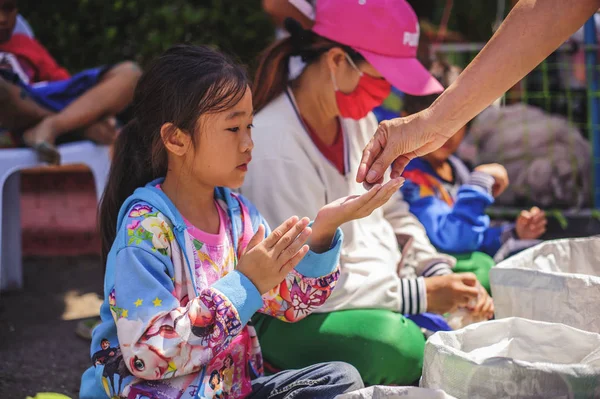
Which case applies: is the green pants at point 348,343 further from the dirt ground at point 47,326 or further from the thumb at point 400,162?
the dirt ground at point 47,326

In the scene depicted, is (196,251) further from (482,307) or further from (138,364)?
(482,307)

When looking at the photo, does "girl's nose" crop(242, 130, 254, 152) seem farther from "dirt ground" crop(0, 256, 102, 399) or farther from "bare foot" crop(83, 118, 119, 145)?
"bare foot" crop(83, 118, 119, 145)

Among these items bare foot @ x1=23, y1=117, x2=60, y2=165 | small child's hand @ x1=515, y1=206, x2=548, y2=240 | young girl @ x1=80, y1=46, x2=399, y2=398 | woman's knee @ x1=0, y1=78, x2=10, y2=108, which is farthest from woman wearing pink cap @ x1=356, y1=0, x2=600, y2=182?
woman's knee @ x1=0, y1=78, x2=10, y2=108

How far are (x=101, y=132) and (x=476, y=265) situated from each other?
1.56 m

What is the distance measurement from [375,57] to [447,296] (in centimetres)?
78

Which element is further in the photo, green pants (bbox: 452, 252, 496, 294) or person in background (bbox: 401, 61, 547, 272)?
person in background (bbox: 401, 61, 547, 272)

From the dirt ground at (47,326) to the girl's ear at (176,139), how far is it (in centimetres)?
94

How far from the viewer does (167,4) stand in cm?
437

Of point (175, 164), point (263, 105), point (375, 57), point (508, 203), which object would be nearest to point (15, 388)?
point (175, 164)

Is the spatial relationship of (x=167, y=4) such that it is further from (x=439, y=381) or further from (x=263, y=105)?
(x=439, y=381)

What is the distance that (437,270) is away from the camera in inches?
103

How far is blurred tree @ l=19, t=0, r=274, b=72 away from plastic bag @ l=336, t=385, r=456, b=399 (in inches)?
114

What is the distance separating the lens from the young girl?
5.27 ft

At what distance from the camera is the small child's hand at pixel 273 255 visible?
1.67m
